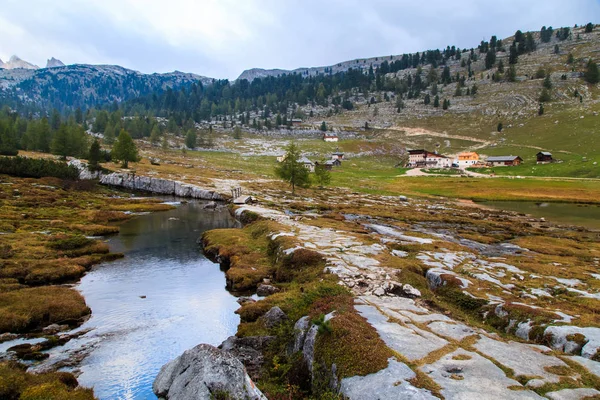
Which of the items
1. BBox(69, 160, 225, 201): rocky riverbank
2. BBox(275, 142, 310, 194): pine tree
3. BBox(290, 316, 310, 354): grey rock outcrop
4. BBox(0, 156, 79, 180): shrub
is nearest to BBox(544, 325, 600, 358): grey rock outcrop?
BBox(290, 316, 310, 354): grey rock outcrop

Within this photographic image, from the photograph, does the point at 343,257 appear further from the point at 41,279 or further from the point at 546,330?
the point at 41,279

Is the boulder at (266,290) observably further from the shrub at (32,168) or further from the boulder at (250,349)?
the shrub at (32,168)

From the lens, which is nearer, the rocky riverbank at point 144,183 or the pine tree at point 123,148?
the rocky riverbank at point 144,183

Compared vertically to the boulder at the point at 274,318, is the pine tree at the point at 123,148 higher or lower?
higher

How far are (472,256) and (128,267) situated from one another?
3298cm

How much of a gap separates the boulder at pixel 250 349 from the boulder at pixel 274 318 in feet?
3.74

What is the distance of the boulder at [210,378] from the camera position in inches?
433

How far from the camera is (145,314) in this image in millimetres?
23094

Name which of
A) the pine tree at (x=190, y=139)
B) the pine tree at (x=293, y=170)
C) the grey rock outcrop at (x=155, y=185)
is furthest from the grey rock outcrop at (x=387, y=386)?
the pine tree at (x=190, y=139)

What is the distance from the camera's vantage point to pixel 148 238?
45562 millimetres

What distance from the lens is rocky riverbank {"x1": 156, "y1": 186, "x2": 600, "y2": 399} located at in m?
11.6

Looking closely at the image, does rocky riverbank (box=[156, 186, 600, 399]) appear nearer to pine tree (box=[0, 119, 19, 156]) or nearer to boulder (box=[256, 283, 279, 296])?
boulder (box=[256, 283, 279, 296])

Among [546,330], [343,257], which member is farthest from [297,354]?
[343,257]

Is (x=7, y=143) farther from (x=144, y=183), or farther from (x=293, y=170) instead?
(x=293, y=170)
